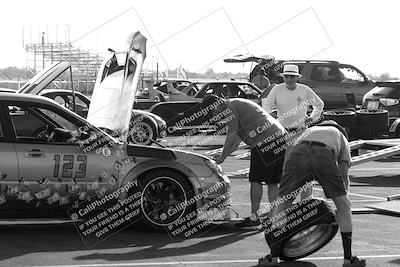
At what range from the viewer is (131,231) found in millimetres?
9141

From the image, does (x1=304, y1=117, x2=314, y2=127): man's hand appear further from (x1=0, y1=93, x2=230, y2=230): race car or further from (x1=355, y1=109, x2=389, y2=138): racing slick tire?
(x1=355, y1=109, x2=389, y2=138): racing slick tire

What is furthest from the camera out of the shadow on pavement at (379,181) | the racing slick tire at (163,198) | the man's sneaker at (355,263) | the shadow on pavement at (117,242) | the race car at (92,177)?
the shadow on pavement at (379,181)

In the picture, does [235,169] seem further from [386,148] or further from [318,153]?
[318,153]

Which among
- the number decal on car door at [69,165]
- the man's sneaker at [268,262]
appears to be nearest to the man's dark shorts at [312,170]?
the man's sneaker at [268,262]

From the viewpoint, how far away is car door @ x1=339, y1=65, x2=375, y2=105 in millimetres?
25672

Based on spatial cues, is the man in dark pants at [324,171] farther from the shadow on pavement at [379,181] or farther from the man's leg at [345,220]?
the shadow on pavement at [379,181]

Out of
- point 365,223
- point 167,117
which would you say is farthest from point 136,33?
point 167,117

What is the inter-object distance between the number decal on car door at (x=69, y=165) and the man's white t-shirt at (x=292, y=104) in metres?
2.73

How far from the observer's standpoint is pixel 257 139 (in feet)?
30.9

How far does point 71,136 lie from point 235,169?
7.10 m

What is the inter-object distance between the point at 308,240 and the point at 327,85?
59.3ft

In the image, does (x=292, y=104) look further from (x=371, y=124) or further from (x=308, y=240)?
(x=371, y=124)

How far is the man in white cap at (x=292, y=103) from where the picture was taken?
10.3m

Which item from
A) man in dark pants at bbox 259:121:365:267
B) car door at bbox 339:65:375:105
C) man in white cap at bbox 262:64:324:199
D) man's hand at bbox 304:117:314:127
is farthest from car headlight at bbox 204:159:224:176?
car door at bbox 339:65:375:105
